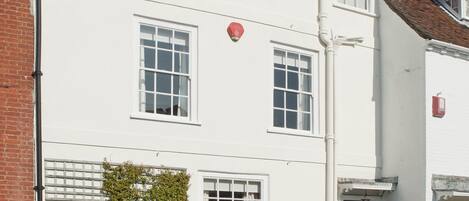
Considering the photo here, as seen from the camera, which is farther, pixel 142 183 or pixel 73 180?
pixel 142 183

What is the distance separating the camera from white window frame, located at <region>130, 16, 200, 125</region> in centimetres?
1477

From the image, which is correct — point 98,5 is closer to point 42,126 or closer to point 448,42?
point 42,126

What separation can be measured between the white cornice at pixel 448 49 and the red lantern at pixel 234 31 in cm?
388

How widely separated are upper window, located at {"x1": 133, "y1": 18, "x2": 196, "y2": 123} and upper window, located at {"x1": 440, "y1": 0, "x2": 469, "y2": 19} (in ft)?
23.8

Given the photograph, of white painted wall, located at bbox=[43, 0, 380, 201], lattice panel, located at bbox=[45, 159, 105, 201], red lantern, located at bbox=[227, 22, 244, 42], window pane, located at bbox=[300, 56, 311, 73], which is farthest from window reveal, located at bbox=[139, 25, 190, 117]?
window pane, located at bbox=[300, 56, 311, 73]

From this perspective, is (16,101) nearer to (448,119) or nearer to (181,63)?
(181,63)

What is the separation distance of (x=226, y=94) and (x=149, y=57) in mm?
1627

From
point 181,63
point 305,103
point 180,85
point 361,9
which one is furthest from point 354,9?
point 180,85

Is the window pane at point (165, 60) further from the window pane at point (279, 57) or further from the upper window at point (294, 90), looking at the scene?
the window pane at point (279, 57)

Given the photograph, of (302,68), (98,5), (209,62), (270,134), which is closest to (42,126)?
(98,5)

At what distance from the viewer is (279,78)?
1698cm

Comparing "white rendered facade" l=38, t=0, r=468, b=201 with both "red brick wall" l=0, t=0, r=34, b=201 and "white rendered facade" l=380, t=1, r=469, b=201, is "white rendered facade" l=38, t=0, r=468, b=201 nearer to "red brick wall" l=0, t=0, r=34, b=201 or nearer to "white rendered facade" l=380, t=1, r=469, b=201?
"white rendered facade" l=380, t=1, r=469, b=201

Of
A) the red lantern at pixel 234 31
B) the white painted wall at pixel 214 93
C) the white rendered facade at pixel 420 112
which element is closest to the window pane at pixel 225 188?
the white painted wall at pixel 214 93

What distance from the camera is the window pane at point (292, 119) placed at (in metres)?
17.0
